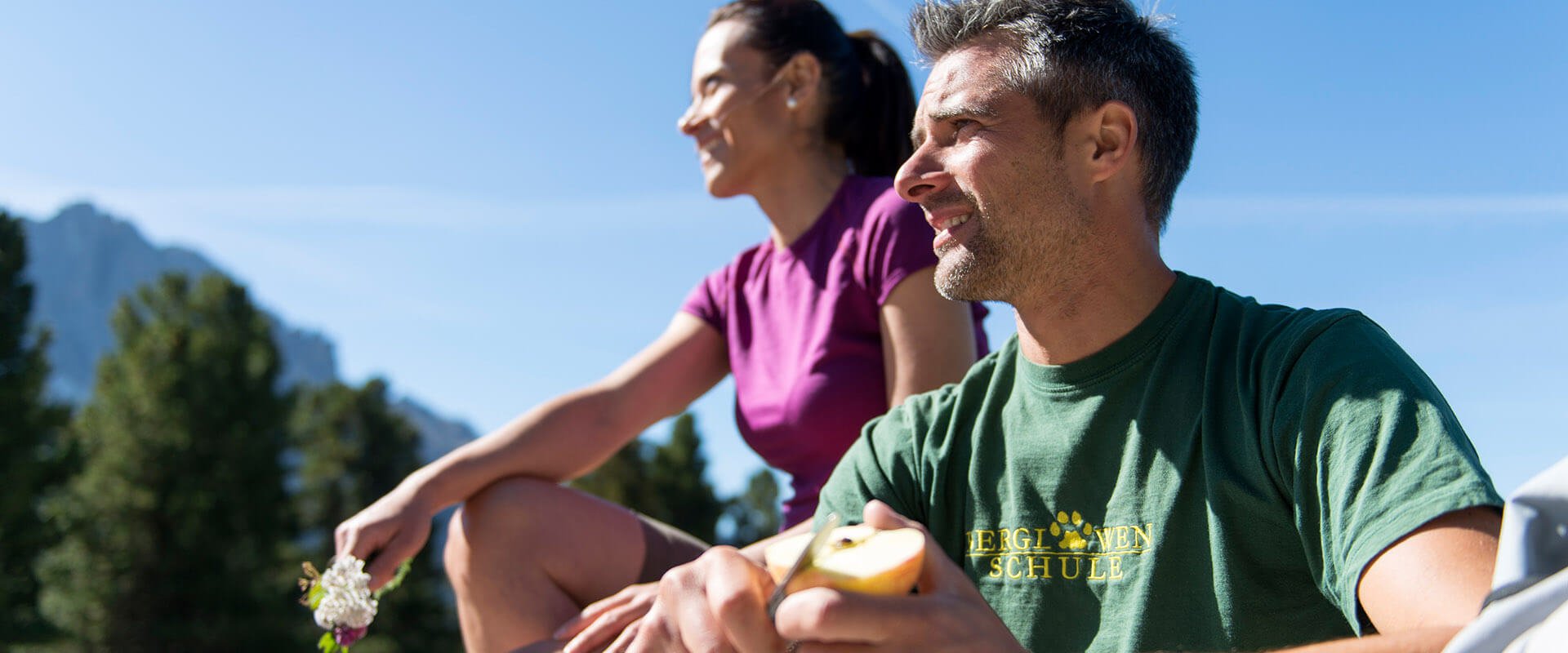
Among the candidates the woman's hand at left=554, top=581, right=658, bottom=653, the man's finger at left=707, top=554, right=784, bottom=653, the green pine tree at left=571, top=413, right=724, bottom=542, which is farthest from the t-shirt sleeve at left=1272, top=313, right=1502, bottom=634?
the green pine tree at left=571, top=413, right=724, bottom=542

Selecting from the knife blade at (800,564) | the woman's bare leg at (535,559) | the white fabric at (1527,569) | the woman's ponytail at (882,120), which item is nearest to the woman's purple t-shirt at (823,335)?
the woman's ponytail at (882,120)

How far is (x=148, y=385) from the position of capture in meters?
32.1

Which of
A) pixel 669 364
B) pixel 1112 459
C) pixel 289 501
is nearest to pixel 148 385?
pixel 289 501

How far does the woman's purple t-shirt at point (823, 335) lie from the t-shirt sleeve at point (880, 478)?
0.85m

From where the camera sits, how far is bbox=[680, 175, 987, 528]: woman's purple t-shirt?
3.45m

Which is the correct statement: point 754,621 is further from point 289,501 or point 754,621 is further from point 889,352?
point 289,501

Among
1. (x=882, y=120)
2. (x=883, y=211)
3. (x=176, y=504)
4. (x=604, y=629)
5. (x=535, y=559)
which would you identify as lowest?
(x=604, y=629)

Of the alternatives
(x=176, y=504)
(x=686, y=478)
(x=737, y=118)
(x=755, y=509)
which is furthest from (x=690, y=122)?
(x=755, y=509)

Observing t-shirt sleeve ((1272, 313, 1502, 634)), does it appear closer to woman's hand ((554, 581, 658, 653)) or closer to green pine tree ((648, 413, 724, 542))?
woman's hand ((554, 581, 658, 653))

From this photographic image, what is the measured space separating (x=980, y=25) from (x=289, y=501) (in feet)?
110

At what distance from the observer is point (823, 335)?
3.51m

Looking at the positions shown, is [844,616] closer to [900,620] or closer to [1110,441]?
[900,620]

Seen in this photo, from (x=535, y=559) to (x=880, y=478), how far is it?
1.15 metres

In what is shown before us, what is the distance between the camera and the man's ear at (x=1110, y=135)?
2.41 m
